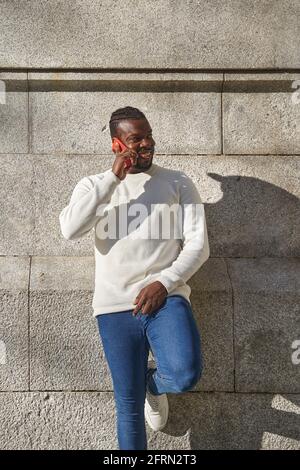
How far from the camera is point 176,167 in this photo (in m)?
5.41

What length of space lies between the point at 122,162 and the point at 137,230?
43 cm

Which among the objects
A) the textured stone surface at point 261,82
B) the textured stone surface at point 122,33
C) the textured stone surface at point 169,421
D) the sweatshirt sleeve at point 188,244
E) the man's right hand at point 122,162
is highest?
the textured stone surface at point 122,33

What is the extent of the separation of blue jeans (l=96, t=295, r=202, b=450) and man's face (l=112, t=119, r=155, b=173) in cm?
88

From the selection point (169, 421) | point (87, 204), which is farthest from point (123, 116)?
point (169, 421)

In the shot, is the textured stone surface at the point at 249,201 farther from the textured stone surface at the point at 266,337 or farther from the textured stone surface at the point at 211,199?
the textured stone surface at the point at 266,337

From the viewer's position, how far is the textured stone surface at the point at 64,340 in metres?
5.01

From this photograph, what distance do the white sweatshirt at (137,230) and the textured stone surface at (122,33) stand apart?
4.14ft

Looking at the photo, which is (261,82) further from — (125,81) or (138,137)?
(138,137)

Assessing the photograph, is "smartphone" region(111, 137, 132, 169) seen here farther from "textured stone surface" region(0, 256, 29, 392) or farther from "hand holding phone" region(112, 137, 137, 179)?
"textured stone surface" region(0, 256, 29, 392)

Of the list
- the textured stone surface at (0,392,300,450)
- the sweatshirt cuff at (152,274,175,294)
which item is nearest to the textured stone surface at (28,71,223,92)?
the sweatshirt cuff at (152,274,175,294)

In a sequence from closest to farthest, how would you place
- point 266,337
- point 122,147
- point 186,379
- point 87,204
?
point 186,379 < point 87,204 < point 122,147 < point 266,337

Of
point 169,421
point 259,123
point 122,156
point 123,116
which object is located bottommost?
point 169,421

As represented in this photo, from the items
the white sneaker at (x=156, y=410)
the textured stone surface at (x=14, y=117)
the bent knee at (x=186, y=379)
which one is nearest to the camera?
the bent knee at (x=186, y=379)

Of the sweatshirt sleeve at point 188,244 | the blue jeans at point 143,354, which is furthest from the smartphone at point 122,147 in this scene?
the blue jeans at point 143,354
